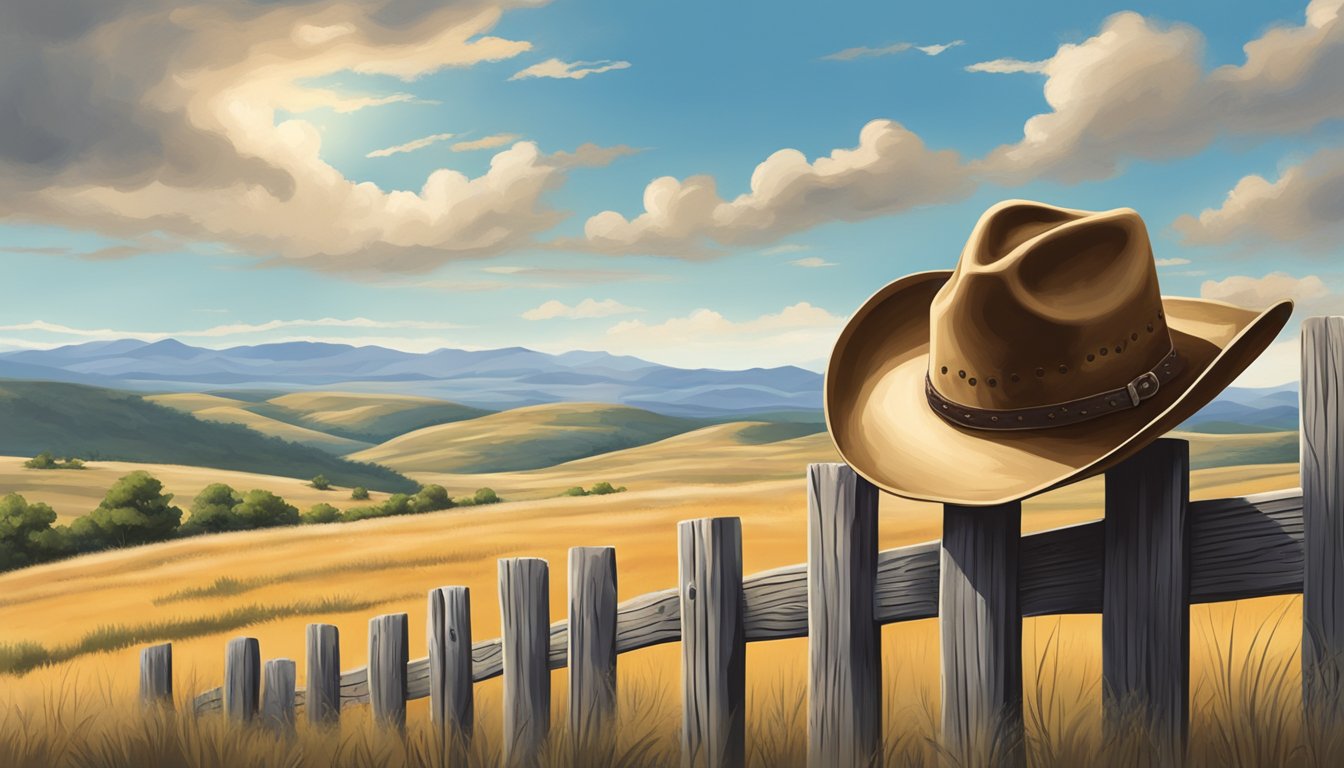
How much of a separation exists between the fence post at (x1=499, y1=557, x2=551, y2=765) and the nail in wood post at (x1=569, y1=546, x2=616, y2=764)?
217mm

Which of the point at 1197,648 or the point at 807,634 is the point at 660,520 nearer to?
the point at 1197,648

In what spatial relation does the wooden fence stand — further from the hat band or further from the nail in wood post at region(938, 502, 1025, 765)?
the hat band

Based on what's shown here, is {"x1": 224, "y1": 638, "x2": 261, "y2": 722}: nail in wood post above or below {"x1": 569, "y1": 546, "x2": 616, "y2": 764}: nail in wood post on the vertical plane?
below

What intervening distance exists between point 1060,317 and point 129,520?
1554 centimetres

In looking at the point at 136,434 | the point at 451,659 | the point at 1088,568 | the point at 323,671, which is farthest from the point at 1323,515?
the point at 136,434

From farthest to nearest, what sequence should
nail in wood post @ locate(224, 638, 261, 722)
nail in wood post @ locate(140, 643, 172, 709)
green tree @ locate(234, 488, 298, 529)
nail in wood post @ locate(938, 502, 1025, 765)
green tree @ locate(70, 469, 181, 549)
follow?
1. green tree @ locate(234, 488, 298, 529)
2. green tree @ locate(70, 469, 181, 549)
3. nail in wood post @ locate(140, 643, 172, 709)
4. nail in wood post @ locate(224, 638, 261, 722)
5. nail in wood post @ locate(938, 502, 1025, 765)

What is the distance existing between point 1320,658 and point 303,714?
3.89 metres

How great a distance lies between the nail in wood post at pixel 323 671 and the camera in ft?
15.5

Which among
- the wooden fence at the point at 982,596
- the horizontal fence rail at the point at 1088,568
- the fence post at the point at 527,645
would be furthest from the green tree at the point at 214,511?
the horizontal fence rail at the point at 1088,568

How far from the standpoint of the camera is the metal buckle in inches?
100

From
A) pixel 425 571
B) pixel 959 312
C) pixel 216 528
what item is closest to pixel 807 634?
pixel 959 312

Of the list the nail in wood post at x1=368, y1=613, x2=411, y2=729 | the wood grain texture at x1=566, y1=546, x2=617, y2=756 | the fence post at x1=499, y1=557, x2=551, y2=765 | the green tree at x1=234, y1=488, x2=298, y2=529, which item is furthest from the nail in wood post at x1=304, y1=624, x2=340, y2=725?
the green tree at x1=234, y1=488, x2=298, y2=529

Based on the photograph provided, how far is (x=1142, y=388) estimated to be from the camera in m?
2.55

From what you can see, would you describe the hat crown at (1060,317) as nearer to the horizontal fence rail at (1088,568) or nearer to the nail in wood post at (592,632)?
the horizontal fence rail at (1088,568)
